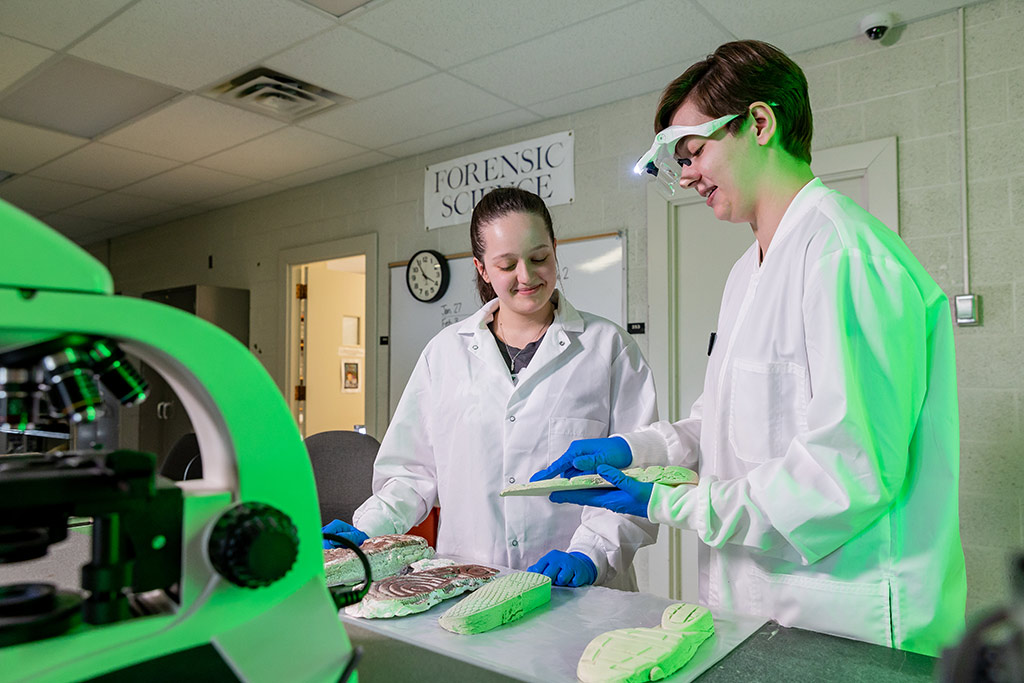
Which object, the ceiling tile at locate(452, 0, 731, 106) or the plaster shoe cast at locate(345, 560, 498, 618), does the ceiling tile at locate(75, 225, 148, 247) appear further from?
the plaster shoe cast at locate(345, 560, 498, 618)

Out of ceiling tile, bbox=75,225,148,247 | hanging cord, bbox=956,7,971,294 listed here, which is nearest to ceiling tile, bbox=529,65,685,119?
hanging cord, bbox=956,7,971,294

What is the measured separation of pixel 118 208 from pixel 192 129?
7.17 feet

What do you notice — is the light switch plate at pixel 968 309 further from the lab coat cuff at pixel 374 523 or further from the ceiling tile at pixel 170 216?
the ceiling tile at pixel 170 216

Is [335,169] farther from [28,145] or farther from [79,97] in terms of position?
[28,145]

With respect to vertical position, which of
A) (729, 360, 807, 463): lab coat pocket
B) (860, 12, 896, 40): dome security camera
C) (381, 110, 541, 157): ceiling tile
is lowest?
(729, 360, 807, 463): lab coat pocket

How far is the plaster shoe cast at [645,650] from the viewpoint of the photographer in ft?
2.58

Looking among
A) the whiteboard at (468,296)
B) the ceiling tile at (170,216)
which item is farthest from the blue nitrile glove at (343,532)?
the ceiling tile at (170,216)

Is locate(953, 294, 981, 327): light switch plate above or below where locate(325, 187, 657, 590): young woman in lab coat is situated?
above

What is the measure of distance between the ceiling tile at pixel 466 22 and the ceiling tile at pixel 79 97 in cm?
125

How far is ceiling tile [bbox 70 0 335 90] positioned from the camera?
7.92 ft

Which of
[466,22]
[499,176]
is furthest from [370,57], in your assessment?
[499,176]

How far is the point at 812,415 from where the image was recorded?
1011 millimetres

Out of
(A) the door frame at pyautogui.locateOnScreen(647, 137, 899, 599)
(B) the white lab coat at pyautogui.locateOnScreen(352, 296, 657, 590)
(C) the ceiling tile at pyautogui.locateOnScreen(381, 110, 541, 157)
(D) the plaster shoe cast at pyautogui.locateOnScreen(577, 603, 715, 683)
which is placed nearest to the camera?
(D) the plaster shoe cast at pyautogui.locateOnScreen(577, 603, 715, 683)

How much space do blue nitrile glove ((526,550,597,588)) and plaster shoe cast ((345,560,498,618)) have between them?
0.32ft
